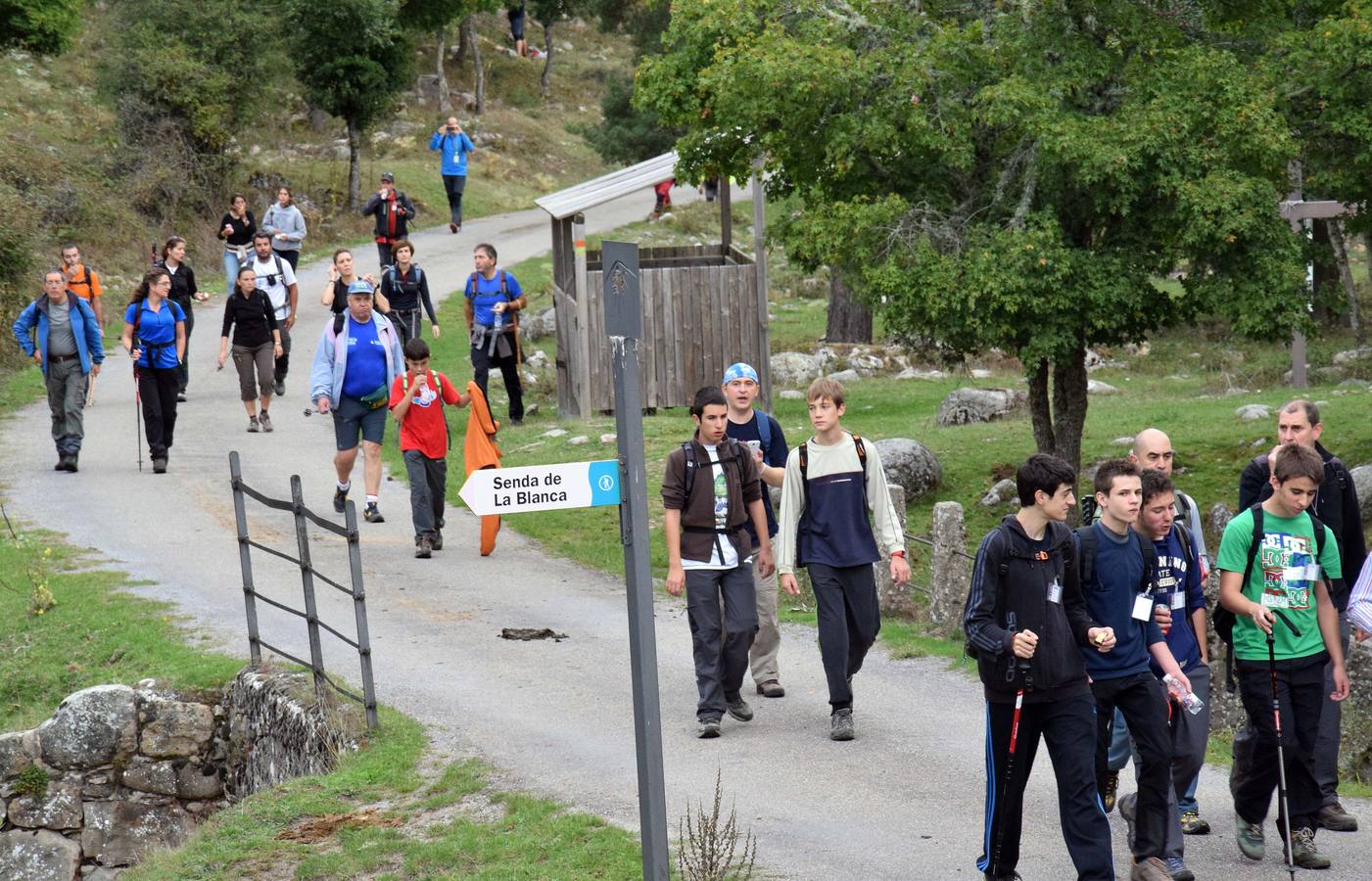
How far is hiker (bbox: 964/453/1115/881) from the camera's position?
18.7 feet

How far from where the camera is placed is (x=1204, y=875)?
628 centimetres

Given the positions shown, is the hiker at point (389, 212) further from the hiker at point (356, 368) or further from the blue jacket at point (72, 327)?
the hiker at point (356, 368)

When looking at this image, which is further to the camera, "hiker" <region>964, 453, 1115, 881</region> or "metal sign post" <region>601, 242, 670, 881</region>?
"hiker" <region>964, 453, 1115, 881</region>

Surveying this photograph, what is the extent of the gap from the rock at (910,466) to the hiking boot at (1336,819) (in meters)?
8.59

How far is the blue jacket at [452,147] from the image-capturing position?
30.3 m

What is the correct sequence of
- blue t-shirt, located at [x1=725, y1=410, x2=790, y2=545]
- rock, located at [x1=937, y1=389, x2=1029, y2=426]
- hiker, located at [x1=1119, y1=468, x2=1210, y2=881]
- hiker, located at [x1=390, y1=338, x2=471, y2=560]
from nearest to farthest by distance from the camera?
hiker, located at [x1=1119, y1=468, x2=1210, y2=881] → blue t-shirt, located at [x1=725, y1=410, x2=790, y2=545] → hiker, located at [x1=390, y1=338, x2=471, y2=560] → rock, located at [x1=937, y1=389, x2=1029, y2=426]

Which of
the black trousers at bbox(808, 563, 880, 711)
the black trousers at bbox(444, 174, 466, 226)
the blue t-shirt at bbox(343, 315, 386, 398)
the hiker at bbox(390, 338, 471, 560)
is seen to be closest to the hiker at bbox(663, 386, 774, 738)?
the black trousers at bbox(808, 563, 880, 711)

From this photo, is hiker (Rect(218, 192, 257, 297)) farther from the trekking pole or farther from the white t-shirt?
the trekking pole

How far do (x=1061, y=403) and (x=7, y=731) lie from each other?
9.50 metres

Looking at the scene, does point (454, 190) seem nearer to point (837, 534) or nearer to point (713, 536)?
point (713, 536)

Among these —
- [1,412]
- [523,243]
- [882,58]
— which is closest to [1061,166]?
[882,58]

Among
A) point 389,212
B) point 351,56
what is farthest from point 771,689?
point 351,56

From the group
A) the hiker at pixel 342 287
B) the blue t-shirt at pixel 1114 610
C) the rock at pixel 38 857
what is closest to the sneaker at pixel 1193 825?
the blue t-shirt at pixel 1114 610

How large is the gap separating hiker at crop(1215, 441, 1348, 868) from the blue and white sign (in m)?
2.75
